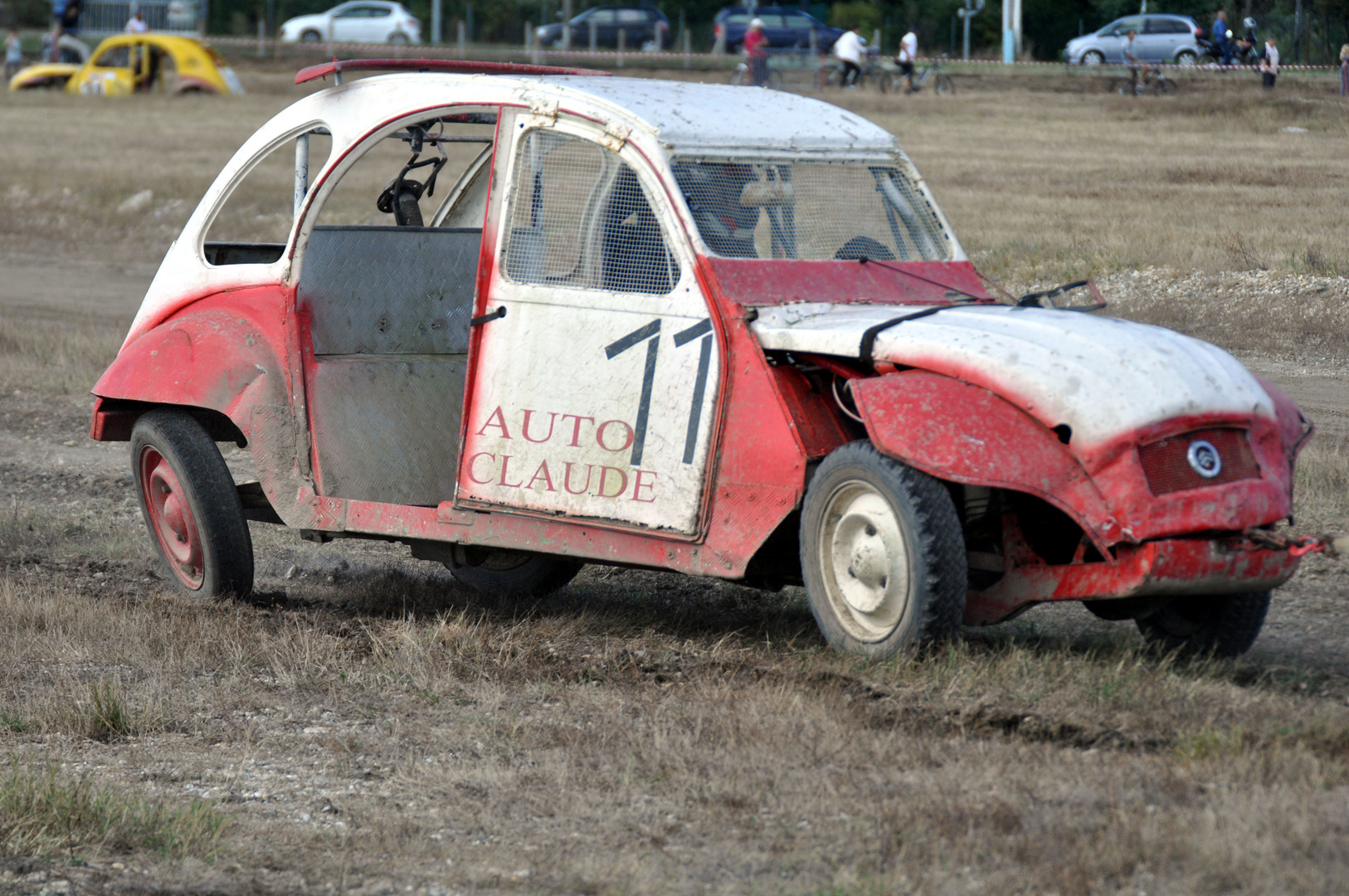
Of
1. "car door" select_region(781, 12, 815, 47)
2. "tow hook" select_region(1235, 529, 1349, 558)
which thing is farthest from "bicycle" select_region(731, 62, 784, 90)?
"tow hook" select_region(1235, 529, 1349, 558)

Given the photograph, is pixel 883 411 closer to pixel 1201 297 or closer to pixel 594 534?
pixel 594 534

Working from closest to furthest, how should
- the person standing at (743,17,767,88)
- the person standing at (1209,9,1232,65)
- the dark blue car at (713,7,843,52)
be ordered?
the person standing at (1209,9,1232,65) → the person standing at (743,17,767,88) → the dark blue car at (713,7,843,52)

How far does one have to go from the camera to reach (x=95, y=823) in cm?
416

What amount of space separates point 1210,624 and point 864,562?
3.92ft

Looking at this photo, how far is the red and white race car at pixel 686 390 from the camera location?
4.62 meters

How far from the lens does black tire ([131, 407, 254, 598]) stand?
6707 mm

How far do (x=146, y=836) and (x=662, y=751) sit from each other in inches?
52.8

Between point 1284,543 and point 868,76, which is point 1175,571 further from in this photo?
point 868,76

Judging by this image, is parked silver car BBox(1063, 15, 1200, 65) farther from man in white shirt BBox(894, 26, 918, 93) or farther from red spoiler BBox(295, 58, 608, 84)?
red spoiler BBox(295, 58, 608, 84)

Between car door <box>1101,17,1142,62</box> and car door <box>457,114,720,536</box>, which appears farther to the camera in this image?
car door <box>1101,17,1142,62</box>

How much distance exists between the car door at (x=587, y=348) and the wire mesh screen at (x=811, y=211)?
18 cm

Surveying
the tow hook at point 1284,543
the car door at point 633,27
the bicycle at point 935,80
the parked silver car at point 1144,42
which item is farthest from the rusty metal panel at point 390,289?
the car door at point 633,27

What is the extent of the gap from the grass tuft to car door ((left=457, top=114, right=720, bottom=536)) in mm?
1789

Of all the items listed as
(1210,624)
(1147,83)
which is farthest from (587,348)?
(1147,83)
